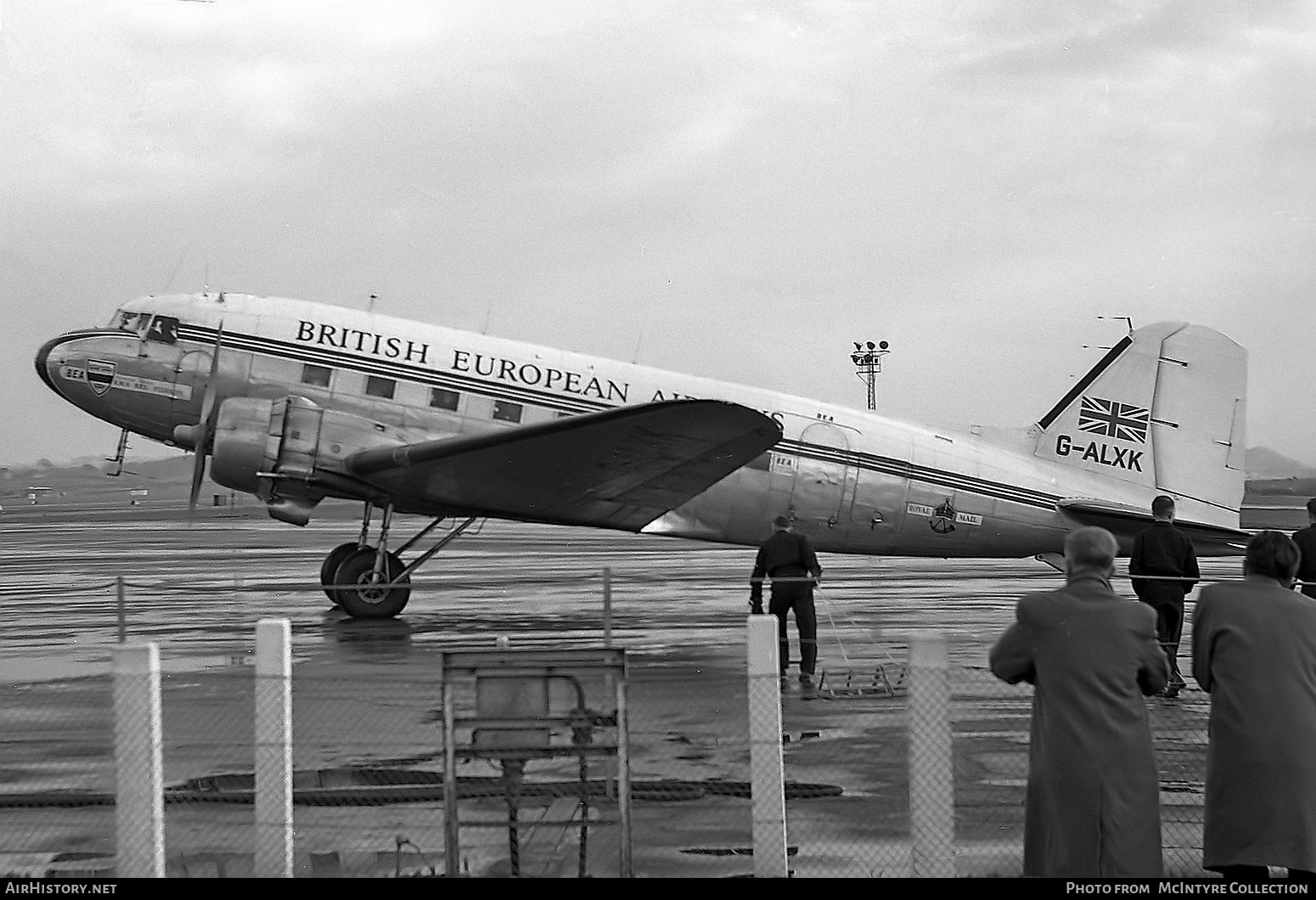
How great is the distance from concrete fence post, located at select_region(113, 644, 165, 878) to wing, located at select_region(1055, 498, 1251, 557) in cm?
1342

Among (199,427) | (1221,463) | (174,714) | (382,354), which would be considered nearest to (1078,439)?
(1221,463)

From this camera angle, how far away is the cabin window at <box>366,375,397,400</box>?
15.8 meters

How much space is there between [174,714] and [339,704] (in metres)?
1.17

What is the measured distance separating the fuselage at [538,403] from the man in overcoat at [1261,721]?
37.3 ft

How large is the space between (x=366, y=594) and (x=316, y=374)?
269 cm

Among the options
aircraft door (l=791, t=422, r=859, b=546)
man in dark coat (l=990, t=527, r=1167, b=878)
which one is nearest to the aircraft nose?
aircraft door (l=791, t=422, r=859, b=546)

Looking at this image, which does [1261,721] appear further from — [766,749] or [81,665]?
[81,665]

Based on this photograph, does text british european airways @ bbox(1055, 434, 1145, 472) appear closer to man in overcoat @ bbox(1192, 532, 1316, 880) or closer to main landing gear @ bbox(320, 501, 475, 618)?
main landing gear @ bbox(320, 501, 475, 618)

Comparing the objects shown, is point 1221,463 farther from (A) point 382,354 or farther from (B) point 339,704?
(B) point 339,704

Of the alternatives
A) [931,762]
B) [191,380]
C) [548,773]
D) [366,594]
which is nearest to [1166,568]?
[548,773]

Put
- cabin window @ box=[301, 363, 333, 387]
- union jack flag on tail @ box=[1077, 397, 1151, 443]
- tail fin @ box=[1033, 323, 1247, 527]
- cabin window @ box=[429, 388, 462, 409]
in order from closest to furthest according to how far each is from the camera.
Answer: cabin window @ box=[301, 363, 333, 387], cabin window @ box=[429, 388, 462, 409], tail fin @ box=[1033, 323, 1247, 527], union jack flag on tail @ box=[1077, 397, 1151, 443]

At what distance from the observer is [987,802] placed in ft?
22.7

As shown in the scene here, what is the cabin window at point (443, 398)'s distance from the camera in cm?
1590

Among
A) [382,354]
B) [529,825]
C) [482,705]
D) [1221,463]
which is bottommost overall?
[529,825]
